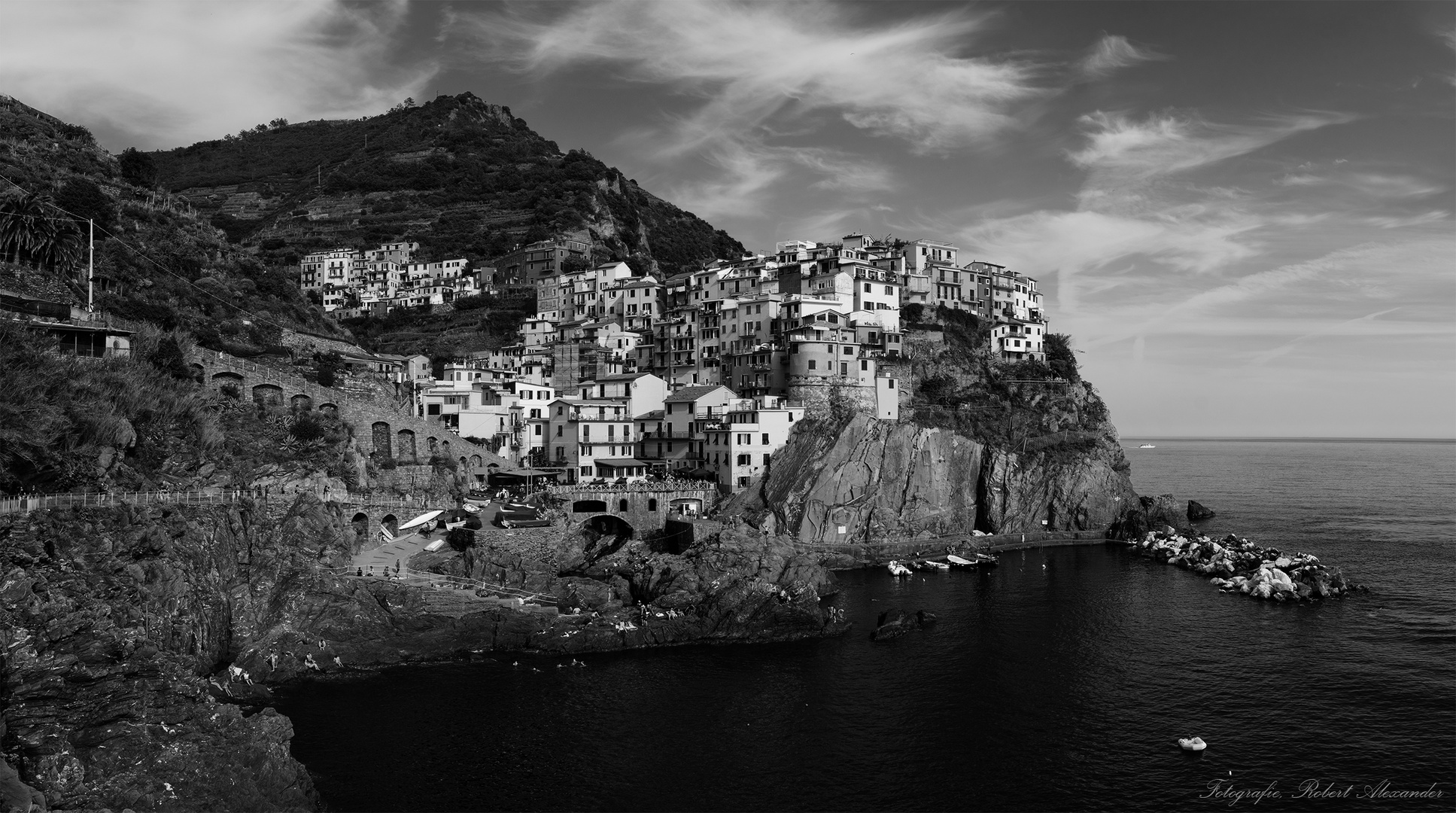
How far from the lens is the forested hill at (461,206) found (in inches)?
5935

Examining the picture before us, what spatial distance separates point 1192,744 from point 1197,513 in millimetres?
69645

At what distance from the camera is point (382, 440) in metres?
66.2

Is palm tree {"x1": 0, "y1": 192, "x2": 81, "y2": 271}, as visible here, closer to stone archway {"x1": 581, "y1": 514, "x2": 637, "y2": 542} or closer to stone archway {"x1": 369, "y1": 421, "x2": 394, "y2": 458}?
stone archway {"x1": 369, "y1": 421, "x2": 394, "y2": 458}

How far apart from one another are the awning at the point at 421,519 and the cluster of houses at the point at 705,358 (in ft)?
47.9

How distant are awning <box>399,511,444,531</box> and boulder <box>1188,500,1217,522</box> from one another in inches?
2958

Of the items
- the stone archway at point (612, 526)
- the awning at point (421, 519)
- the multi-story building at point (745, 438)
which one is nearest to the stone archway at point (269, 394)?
the awning at point (421, 519)

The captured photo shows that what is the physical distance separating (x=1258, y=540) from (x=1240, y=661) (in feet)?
129

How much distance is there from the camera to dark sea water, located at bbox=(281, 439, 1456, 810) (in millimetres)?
30906

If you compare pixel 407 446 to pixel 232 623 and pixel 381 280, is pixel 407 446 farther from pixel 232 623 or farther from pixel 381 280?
pixel 381 280

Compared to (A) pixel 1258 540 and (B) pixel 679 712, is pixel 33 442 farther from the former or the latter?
(A) pixel 1258 540

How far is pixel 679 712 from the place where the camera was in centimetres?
3778

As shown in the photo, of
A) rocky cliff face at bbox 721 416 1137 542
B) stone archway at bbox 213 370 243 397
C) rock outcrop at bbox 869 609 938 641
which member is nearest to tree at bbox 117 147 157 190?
stone archway at bbox 213 370 243 397

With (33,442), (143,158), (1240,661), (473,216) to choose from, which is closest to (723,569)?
(1240,661)

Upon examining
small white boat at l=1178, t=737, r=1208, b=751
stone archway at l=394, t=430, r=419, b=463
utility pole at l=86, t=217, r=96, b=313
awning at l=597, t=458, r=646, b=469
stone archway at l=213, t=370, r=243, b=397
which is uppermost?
utility pole at l=86, t=217, r=96, b=313
